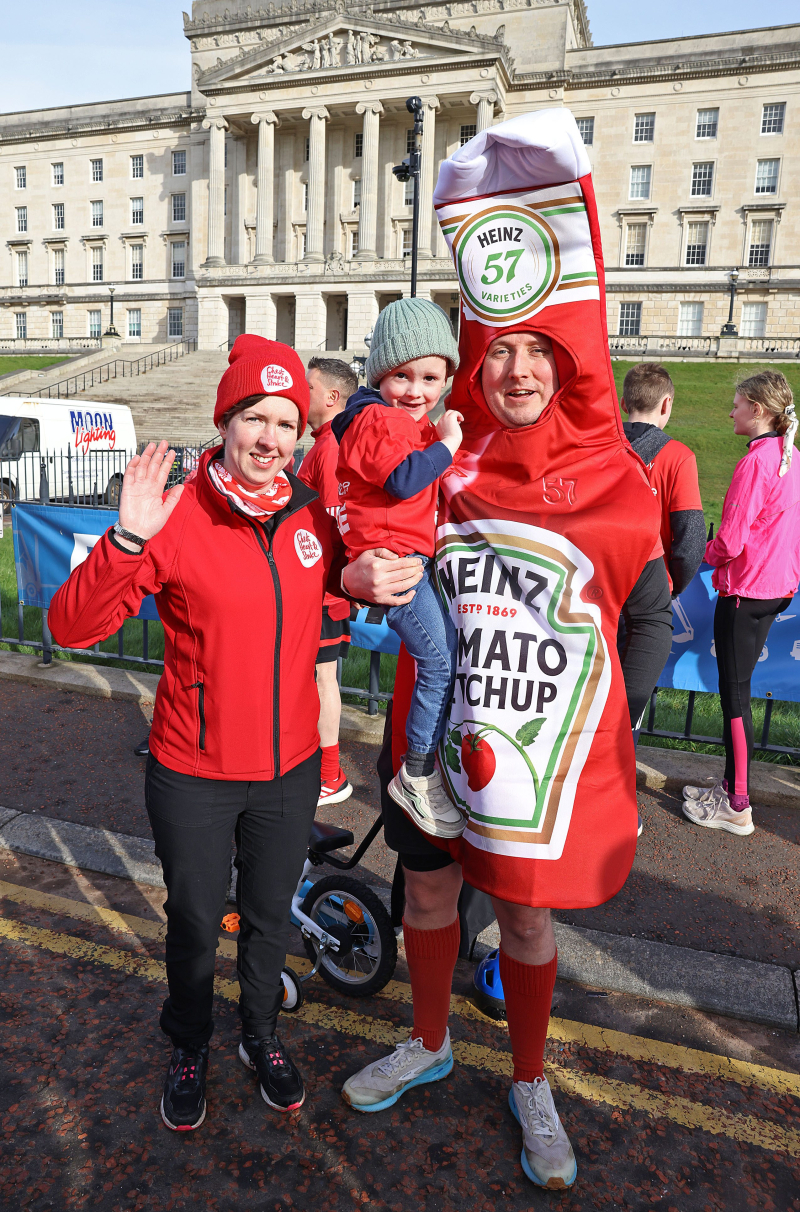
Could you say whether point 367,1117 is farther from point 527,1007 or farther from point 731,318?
point 731,318

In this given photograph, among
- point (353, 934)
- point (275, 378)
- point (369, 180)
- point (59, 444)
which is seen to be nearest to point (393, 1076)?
point (353, 934)

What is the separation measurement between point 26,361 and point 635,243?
38771 millimetres

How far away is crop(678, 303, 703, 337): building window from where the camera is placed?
46344 mm

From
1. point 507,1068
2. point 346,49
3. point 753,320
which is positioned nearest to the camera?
point 507,1068

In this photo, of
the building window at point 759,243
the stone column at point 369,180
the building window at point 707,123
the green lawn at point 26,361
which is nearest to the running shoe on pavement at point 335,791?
the stone column at point 369,180

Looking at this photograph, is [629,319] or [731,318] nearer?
[731,318]

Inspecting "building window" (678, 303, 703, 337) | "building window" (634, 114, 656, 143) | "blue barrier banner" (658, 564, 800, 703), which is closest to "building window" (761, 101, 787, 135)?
"building window" (634, 114, 656, 143)

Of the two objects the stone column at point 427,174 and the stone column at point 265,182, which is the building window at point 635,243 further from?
the stone column at point 265,182

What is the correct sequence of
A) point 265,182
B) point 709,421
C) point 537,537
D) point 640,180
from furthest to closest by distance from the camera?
point 265,182, point 640,180, point 709,421, point 537,537

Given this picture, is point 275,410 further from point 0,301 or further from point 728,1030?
point 0,301

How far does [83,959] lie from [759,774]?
417 centimetres

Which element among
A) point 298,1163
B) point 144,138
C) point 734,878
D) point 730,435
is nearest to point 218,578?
point 298,1163

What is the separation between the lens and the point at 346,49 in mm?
47531

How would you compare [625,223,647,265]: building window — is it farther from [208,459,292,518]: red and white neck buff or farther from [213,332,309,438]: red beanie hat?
[208,459,292,518]: red and white neck buff
